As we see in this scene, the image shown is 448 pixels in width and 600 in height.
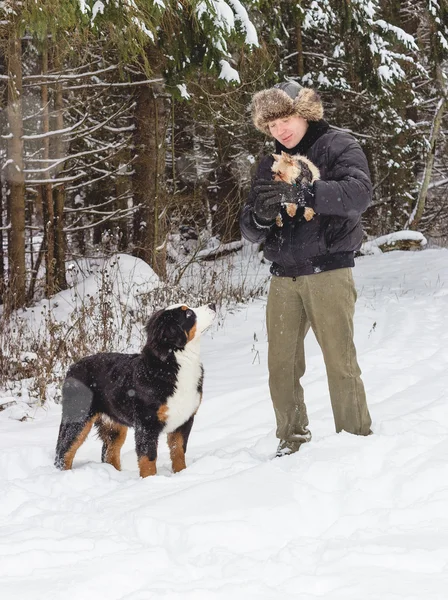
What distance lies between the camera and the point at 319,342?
4.00 meters

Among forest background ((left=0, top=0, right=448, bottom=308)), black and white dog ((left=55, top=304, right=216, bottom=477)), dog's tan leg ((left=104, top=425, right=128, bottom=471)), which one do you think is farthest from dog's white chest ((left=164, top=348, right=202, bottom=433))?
forest background ((left=0, top=0, right=448, bottom=308))

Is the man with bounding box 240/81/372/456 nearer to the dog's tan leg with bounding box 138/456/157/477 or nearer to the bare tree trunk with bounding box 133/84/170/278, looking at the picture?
the dog's tan leg with bounding box 138/456/157/477

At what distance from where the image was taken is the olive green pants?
3863 millimetres

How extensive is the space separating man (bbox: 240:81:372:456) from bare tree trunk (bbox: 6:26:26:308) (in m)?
7.08

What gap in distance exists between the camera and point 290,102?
12.6 feet

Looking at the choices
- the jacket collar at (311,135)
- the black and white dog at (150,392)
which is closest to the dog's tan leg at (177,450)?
the black and white dog at (150,392)

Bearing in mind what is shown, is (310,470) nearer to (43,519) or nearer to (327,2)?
(43,519)

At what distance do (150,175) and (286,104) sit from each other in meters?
7.61

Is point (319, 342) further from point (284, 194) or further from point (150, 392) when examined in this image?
point (150, 392)

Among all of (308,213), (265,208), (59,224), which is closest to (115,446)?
(265,208)

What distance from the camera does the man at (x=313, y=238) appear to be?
371 cm

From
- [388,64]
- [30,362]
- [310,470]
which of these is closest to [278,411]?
[310,470]

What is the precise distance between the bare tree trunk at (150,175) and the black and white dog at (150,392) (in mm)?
6743

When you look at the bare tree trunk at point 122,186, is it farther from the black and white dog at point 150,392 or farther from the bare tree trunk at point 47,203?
the black and white dog at point 150,392
